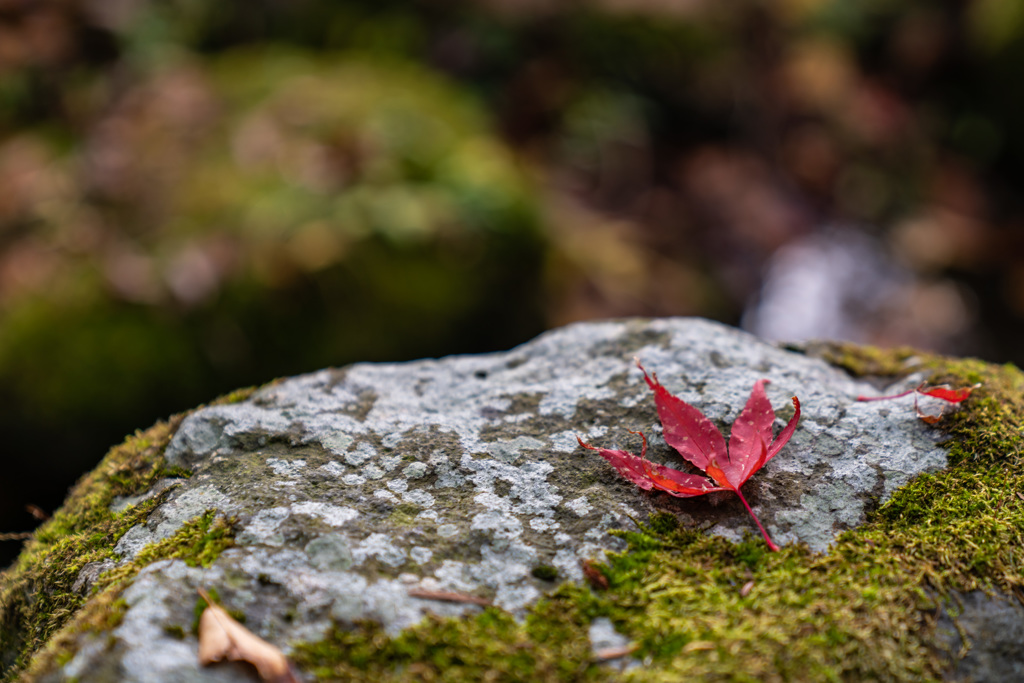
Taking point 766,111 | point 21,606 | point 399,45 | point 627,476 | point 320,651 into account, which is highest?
point 399,45

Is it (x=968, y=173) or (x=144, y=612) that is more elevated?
(x=968, y=173)

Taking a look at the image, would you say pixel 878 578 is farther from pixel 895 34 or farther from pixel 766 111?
pixel 895 34

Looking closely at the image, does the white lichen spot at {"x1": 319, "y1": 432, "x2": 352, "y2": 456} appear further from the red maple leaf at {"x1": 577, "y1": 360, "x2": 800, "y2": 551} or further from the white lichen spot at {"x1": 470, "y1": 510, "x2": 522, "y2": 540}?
the red maple leaf at {"x1": 577, "y1": 360, "x2": 800, "y2": 551}

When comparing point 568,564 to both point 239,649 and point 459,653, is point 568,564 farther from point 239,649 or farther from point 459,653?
point 239,649

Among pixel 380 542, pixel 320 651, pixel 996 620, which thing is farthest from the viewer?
pixel 380 542

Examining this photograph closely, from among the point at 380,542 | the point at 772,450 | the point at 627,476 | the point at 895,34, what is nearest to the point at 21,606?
the point at 380,542

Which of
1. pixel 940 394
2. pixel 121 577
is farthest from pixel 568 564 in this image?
pixel 940 394

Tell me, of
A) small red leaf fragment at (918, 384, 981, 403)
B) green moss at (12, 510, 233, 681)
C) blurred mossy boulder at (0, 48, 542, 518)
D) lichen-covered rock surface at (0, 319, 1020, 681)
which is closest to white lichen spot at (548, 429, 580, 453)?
lichen-covered rock surface at (0, 319, 1020, 681)
